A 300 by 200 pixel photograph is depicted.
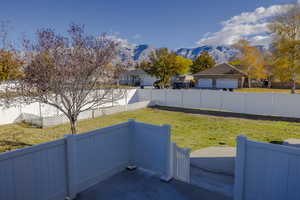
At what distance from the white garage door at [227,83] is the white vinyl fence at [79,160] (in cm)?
2988

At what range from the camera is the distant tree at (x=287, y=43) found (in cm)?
1596

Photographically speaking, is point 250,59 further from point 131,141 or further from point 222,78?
point 131,141

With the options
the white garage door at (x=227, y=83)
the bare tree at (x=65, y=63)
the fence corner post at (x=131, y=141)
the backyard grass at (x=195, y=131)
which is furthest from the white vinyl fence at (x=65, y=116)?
the white garage door at (x=227, y=83)

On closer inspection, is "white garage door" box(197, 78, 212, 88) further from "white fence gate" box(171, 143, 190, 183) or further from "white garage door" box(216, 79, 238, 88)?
"white fence gate" box(171, 143, 190, 183)

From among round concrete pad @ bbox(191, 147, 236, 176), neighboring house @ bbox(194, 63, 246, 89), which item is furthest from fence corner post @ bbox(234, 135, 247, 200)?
neighboring house @ bbox(194, 63, 246, 89)

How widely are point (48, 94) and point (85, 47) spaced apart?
1992 mm

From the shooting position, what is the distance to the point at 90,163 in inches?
152

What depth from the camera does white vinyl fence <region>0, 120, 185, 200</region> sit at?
109 inches

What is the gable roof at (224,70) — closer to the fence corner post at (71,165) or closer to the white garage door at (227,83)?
the white garage door at (227,83)

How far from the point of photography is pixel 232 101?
45.8ft

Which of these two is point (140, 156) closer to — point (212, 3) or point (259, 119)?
point (259, 119)

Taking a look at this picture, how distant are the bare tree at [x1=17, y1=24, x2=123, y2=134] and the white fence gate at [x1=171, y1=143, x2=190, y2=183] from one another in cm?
396

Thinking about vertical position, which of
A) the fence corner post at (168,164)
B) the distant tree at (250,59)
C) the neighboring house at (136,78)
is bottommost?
the fence corner post at (168,164)

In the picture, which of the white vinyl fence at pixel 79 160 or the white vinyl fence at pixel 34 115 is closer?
the white vinyl fence at pixel 79 160
